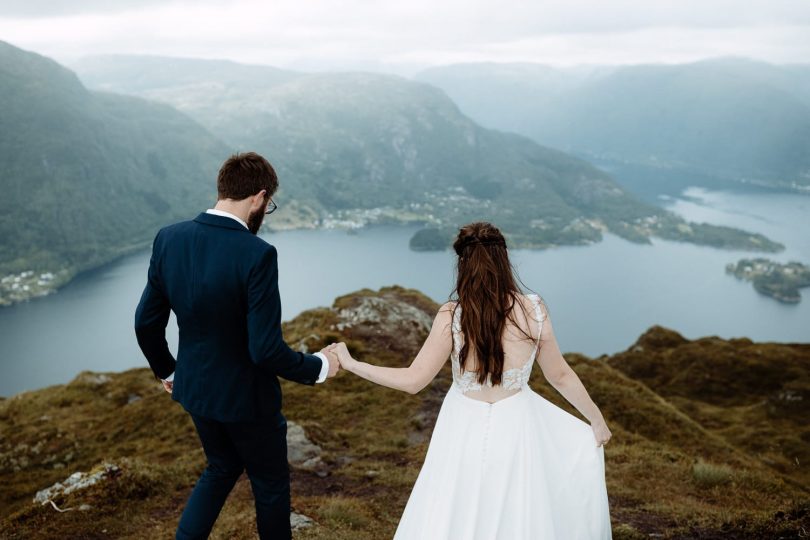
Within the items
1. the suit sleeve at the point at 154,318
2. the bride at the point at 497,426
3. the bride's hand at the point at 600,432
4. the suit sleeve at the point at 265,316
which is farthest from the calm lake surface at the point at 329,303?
the suit sleeve at the point at 265,316

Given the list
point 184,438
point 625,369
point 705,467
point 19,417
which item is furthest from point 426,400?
point 625,369

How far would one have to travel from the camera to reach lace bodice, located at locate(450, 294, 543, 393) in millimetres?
4602

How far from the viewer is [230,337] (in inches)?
173

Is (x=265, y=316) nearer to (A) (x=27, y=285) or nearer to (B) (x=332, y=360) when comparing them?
(B) (x=332, y=360)

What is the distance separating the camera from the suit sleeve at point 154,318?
15.1 feet

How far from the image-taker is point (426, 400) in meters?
14.6

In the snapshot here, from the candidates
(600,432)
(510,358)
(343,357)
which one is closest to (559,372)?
(510,358)

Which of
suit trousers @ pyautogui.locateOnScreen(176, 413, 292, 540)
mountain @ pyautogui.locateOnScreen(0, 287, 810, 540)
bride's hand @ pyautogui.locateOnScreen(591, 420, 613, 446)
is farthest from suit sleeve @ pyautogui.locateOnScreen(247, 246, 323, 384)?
mountain @ pyautogui.locateOnScreen(0, 287, 810, 540)

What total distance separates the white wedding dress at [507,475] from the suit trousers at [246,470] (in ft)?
3.79

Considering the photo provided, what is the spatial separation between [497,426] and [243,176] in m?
2.94

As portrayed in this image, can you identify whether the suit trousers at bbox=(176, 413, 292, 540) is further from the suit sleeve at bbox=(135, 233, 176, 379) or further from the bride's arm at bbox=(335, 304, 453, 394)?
the bride's arm at bbox=(335, 304, 453, 394)

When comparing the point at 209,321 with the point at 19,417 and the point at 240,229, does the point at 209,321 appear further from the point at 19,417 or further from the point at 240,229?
the point at 19,417

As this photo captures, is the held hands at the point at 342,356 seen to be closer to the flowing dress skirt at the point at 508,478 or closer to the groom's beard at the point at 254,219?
the flowing dress skirt at the point at 508,478

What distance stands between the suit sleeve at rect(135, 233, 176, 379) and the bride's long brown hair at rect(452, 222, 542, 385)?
2.37 metres
